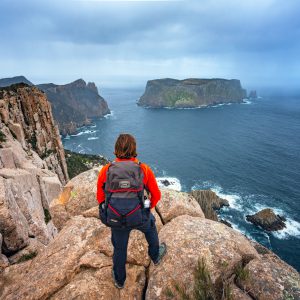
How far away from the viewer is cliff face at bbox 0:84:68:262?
1308 cm

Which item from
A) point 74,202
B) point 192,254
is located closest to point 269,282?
point 192,254

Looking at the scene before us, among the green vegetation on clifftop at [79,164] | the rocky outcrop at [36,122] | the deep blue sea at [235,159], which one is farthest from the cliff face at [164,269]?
the green vegetation on clifftop at [79,164]

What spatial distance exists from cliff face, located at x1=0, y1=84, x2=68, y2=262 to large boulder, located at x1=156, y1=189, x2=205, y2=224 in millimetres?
6908

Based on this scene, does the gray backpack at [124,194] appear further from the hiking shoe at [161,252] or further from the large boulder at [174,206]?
the large boulder at [174,206]

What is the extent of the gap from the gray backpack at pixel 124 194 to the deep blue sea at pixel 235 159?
57.2 meters

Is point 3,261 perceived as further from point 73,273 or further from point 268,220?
point 268,220

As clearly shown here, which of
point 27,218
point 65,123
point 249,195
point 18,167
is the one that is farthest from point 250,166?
point 65,123

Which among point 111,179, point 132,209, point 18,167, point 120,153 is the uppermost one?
point 120,153

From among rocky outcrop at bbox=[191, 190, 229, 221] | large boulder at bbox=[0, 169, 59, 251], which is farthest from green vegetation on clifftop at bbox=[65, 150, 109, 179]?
large boulder at bbox=[0, 169, 59, 251]

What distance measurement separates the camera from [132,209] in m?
7.57

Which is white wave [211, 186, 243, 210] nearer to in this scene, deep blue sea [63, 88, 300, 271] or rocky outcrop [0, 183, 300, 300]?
deep blue sea [63, 88, 300, 271]

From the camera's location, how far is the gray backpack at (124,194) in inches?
295

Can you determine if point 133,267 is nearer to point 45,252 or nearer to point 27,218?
point 45,252

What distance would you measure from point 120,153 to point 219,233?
5852 millimetres
